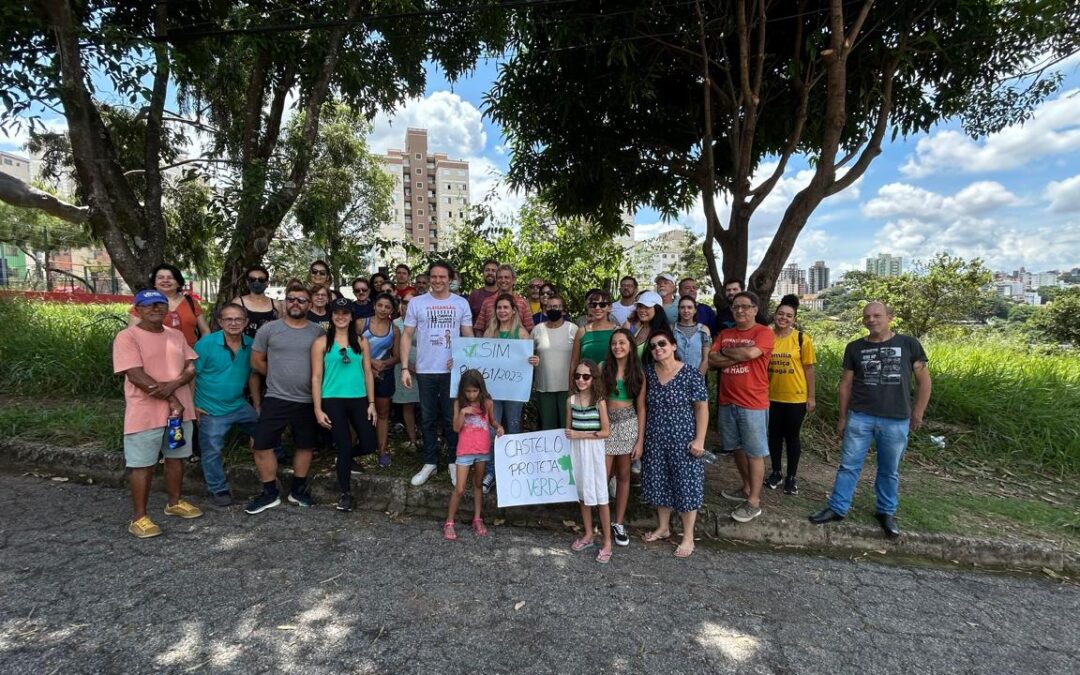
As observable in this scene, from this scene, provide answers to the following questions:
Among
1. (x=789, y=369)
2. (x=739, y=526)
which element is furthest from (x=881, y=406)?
(x=739, y=526)

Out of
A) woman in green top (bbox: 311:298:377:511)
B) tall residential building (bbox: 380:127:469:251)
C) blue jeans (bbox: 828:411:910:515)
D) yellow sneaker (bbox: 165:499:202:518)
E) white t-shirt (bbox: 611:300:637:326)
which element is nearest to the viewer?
blue jeans (bbox: 828:411:910:515)

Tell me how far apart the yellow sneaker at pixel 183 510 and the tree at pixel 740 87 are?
590cm

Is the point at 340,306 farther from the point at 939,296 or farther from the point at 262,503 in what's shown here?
the point at 939,296

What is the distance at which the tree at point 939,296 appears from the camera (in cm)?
1711

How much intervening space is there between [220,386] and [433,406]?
176 centimetres

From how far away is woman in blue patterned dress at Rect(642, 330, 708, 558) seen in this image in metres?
3.80

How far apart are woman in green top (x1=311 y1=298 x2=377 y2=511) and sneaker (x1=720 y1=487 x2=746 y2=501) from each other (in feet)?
10.5

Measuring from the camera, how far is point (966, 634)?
2.99 metres

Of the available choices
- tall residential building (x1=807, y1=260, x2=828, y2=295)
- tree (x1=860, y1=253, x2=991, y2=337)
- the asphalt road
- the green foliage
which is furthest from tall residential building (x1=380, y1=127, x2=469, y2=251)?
the asphalt road

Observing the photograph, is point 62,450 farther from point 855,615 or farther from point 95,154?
point 855,615

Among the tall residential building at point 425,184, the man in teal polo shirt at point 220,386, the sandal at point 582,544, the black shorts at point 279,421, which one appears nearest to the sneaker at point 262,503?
the man in teal polo shirt at point 220,386

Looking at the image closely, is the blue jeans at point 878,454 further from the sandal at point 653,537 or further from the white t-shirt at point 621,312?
the white t-shirt at point 621,312

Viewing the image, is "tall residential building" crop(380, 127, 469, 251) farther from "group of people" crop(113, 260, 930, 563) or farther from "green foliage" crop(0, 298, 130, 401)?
"group of people" crop(113, 260, 930, 563)

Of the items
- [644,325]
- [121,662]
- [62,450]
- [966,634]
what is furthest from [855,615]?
[62,450]
